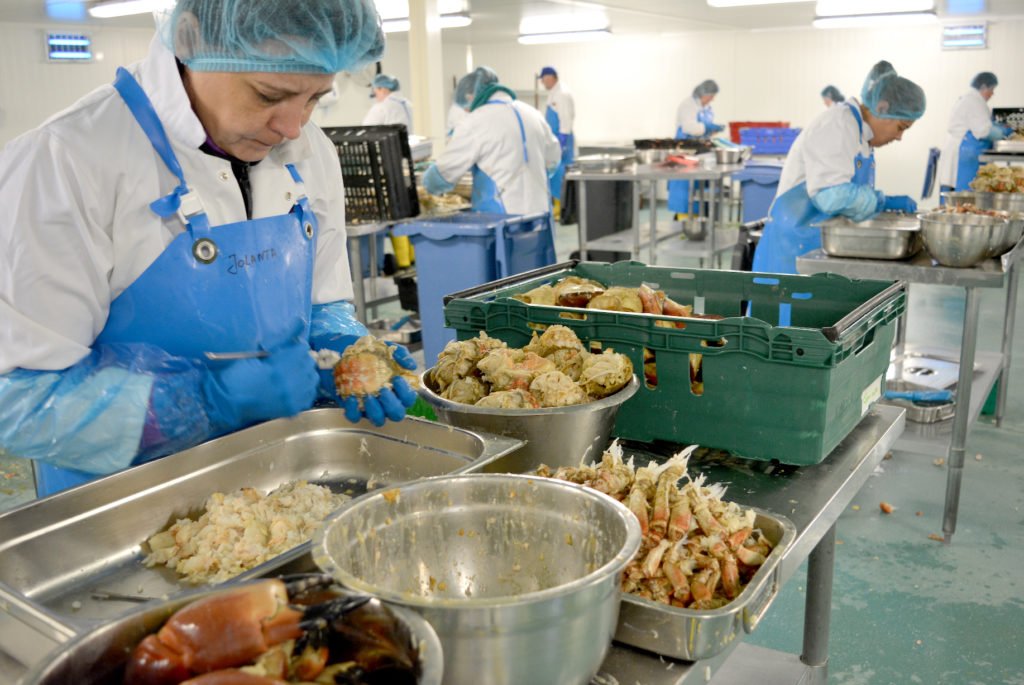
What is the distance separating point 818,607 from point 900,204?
2977 millimetres

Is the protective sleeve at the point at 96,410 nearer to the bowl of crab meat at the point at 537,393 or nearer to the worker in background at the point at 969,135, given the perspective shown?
the bowl of crab meat at the point at 537,393

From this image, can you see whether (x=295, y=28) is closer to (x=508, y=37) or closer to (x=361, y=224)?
(x=361, y=224)

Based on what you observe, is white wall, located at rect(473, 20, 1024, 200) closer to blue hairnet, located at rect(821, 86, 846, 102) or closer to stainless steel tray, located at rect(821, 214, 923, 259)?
blue hairnet, located at rect(821, 86, 846, 102)

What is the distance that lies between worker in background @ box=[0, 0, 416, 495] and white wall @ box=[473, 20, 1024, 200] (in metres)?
12.8

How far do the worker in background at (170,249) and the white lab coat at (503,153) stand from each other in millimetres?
4062

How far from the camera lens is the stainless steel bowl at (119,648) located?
2.42 feet

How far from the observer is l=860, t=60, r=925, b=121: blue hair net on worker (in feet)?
13.8

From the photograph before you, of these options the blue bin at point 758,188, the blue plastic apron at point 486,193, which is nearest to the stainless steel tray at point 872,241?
the blue plastic apron at point 486,193

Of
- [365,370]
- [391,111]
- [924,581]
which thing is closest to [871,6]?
[391,111]

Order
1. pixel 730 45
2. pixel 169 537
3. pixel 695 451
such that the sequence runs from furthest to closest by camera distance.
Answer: pixel 730 45, pixel 695 451, pixel 169 537

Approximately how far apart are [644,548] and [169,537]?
2.39 feet

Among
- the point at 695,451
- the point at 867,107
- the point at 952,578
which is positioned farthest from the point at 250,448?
the point at 867,107

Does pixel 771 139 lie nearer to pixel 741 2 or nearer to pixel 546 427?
pixel 741 2

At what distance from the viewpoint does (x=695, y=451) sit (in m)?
1.80
